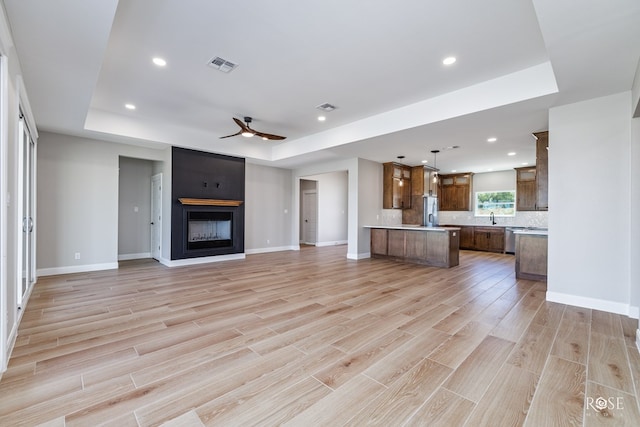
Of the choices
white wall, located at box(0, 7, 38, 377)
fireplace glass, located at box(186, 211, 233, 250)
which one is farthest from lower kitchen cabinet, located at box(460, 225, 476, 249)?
white wall, located at box(0, 7, 38, 377)

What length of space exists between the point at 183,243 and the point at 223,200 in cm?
135

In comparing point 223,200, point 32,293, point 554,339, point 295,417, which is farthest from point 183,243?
point 554,339

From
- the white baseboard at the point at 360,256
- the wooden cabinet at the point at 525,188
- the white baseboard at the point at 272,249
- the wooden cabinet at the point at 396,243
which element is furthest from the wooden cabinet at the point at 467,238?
the white baseboard at the point at 272,249

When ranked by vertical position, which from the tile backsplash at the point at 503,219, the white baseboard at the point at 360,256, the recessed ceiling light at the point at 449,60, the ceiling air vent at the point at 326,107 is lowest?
the white baseboard at the point at 360,256

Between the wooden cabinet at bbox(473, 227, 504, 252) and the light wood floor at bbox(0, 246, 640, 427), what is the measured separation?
5122 mm

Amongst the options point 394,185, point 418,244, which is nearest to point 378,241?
point 418,244

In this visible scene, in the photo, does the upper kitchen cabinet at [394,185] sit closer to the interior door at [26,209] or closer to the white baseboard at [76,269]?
the white baseboard at [76,269]

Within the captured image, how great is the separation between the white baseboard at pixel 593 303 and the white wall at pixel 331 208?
7.20m

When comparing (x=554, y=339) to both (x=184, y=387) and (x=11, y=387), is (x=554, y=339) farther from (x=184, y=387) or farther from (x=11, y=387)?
(x=11, y=387)

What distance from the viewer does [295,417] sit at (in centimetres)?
163

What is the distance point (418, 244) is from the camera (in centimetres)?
664

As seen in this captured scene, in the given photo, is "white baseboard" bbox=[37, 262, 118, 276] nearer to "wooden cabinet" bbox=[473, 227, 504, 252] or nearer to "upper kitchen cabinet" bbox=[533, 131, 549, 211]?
"upper kitchen cabinet" bbox=[533, 131, 549, 211]

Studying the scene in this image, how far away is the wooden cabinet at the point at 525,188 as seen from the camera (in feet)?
26.2

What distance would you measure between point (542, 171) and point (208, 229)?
684 centimetres
